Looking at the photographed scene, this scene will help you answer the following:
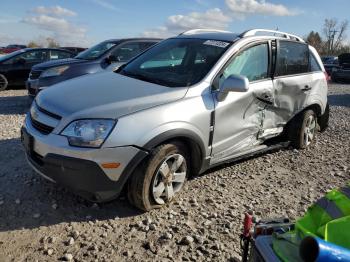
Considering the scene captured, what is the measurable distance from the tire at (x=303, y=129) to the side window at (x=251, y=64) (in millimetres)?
1193

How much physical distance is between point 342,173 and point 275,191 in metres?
1.42

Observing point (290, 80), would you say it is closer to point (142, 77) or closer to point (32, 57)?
point (142, 77)

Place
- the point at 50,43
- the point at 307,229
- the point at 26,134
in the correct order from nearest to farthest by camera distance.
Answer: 1. the point at 307,229
2. the point at 26,134
3. the point at 50,43

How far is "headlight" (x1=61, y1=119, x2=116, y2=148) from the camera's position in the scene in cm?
337

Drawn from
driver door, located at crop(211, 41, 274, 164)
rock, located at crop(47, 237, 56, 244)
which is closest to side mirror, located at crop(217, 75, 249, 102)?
driver door, located at crop(211, 41, 274, 164)

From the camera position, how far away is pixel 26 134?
12.7 feet

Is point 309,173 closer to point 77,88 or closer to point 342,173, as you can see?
point 342,173

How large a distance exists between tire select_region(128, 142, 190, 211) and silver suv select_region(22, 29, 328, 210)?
→ 1cm

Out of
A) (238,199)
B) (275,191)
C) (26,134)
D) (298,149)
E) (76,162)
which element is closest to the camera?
(76,162)

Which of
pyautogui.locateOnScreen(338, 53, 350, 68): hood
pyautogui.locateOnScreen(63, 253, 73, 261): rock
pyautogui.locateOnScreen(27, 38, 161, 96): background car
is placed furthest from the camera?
pyautogui.locateOnScreen(338, 53, 350, 68): hood

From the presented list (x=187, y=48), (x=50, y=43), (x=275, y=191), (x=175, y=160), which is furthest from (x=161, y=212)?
(x=50, y=43)

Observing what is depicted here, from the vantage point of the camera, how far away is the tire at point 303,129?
5797 mm

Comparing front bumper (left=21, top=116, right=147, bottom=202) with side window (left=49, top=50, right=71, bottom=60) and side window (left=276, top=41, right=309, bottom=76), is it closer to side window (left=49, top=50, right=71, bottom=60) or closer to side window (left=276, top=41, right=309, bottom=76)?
side window (left=276, top=41, right=309, bottom=76)

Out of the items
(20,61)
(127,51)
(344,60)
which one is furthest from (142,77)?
(344,60)
